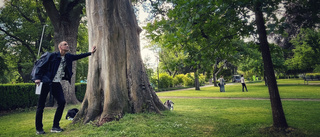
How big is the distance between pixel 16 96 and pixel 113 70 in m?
9.80

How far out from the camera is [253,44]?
453 centimetres

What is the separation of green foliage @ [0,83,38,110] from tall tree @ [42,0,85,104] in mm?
2422

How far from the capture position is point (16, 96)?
38.3 ft

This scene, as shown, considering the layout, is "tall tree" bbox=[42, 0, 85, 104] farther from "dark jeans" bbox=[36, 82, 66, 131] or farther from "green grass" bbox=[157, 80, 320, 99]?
"green grass" bbox=[157, 80, 320, 99]

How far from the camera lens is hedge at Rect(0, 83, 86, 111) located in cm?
1105

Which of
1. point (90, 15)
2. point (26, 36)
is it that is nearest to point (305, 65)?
point (90, 15)

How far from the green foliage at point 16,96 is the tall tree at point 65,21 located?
2422 mm

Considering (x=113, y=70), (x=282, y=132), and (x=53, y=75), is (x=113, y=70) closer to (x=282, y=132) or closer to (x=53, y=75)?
(x=53, y=75)

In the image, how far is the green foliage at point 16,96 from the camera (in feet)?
36.3

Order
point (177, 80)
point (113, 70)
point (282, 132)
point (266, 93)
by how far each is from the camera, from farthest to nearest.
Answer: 1. point (177, 80)
2. point (266, 93)
3. point (113, 70)
4. point (282, 132)

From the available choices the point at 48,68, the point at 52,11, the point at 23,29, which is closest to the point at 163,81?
the point at 23,29

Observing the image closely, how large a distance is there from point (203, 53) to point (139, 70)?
2.50 metres

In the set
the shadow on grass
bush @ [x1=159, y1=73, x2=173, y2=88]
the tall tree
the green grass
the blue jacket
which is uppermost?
the tall tree

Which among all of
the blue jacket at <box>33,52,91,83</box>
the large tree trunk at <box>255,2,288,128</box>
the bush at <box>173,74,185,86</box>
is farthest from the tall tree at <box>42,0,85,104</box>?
the bush at <box>173,74,185,86</box>
